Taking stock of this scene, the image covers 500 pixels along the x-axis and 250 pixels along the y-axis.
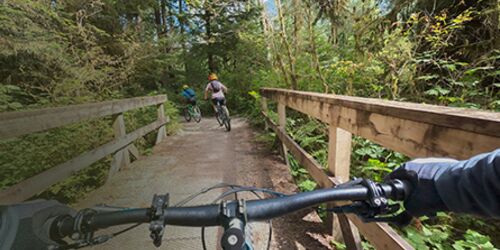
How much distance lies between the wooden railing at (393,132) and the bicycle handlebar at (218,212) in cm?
35

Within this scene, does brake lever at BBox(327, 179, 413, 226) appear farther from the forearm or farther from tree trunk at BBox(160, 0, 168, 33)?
tree trunk at BBox(160, 0, 168, 33)

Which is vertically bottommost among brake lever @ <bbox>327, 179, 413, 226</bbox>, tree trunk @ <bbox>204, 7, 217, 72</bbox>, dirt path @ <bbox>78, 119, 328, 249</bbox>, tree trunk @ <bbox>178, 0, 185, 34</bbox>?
dirt path @ <bbox>78, 119, 328, 249</bbox>

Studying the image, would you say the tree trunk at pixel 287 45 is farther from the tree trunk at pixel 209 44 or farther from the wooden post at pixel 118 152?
the tree trunk at pixel 209 44

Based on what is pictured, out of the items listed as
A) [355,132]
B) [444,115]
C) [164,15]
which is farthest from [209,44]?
[444,115]

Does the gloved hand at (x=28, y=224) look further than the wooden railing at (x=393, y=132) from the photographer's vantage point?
No

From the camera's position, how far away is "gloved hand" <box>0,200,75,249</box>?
0.60 m

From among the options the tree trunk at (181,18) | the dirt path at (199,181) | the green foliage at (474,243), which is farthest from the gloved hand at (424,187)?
the tree trunk at (181,18)

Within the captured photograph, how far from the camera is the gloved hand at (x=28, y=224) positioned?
603mm

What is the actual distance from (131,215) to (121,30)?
1004 centimetres

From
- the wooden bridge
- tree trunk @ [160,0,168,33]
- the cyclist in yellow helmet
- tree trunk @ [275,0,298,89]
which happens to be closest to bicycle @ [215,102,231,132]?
the cyclist in yellow helmet

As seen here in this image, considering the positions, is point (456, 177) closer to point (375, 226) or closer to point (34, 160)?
point (375, 226)

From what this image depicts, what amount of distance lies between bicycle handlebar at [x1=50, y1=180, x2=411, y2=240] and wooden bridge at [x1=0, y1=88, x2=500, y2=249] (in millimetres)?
367

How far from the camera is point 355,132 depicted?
158 cm

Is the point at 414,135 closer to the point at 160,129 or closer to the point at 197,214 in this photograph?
the point at 197,214
